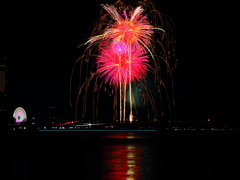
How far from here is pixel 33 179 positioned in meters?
16.2

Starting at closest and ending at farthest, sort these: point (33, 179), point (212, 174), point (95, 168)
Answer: point (33, 179) < point (212, 174) < point (95, 168)

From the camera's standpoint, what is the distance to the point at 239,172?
17922mm

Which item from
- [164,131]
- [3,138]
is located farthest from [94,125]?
[3,138]

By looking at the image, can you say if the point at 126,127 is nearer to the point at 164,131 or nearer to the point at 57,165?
the point at 164,131

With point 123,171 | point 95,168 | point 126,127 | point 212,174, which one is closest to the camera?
point 212,174

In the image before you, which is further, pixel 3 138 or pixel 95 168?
pixel 3 138

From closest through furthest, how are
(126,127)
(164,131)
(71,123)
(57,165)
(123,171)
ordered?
(123,171)
(57,165)
(164,131)
(126,127)
(71,123)

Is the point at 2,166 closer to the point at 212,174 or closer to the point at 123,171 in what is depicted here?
the point at 123,171

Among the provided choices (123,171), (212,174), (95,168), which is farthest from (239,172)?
(95,168)

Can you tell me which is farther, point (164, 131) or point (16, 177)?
point (164, 131)

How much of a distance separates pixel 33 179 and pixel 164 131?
5741 cm

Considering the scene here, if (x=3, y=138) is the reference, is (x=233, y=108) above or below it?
above

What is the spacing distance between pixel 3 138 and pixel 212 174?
36.2 m

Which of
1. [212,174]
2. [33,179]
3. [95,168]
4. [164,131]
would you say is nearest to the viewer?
[33,179]
